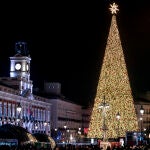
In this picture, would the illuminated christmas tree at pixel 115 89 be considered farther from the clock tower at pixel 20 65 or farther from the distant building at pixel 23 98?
the clock tower at pixel 20 65

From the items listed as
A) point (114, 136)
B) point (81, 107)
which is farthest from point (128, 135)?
point (81, 107)

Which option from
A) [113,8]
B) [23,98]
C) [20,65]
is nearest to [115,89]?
[113,8]

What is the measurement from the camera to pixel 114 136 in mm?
79688

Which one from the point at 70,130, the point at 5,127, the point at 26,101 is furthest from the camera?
the point at 70,130

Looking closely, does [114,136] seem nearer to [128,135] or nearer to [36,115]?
[128,135]

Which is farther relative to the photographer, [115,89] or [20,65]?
[20,65]

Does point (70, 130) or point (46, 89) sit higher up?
point (46, 89)

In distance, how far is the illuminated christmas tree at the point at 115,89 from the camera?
75.7m

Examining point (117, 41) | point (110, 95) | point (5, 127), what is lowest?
point (5, 127)

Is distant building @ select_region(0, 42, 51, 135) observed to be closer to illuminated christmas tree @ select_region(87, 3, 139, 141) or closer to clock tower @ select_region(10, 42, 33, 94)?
clock tower @ select_region(10, 42, 33, 94)

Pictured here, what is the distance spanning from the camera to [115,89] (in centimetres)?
7581

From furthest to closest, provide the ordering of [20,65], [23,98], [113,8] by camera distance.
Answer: [20,65], [23,98], [113,8]

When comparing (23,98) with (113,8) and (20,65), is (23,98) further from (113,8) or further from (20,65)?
(113,8)

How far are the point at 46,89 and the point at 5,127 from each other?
401 feet
